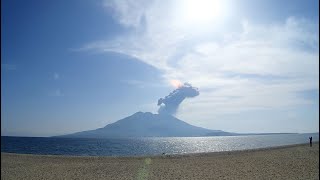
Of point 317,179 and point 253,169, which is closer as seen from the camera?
point 317,179

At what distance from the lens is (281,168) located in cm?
2533

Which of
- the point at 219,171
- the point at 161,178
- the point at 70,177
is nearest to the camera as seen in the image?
the point at 161,178

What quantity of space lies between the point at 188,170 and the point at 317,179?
9458mm

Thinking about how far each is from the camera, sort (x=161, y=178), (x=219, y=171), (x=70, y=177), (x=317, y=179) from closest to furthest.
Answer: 1. (x=317, y=179)
2. (x=161, y=178)
3. (x=70, y=177)
4. (x=219, y=171)

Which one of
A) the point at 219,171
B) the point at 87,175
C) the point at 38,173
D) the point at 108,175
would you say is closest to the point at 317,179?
the point at 219,171

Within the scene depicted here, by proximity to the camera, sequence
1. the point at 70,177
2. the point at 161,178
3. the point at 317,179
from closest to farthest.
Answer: the point at 317,179 → the point at 161,178 → the point at 70,177

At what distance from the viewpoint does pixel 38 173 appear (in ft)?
82.9

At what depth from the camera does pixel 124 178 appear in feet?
72.3

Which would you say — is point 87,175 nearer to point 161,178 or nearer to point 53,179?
point 53,179

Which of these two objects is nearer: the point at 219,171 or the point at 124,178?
the point at 124,178

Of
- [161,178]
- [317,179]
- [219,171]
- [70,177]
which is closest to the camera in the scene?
[317,179]

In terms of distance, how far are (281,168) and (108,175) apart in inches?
542

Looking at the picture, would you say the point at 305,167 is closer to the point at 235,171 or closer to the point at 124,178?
the point at 235,171

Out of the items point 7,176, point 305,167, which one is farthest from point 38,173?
point 305,167
